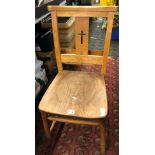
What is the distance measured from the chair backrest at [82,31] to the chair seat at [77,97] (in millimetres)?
118

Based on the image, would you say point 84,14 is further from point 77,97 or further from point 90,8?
point 77,97

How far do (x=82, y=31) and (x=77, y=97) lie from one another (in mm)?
438

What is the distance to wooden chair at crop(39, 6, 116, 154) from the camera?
1087 millimetres

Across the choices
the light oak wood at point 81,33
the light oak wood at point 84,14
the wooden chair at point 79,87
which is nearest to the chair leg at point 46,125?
the wooden chair at point 79,87

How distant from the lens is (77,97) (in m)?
1.18

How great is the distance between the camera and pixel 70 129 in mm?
1514

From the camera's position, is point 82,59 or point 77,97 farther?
point 82,59

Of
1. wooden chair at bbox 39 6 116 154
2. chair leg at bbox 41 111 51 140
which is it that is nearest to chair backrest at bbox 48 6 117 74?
wooden chair at bbox 39 6 116 154

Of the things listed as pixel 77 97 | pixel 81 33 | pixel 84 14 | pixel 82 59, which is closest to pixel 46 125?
pixel 77 97

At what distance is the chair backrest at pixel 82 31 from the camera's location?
1166 millimetres
